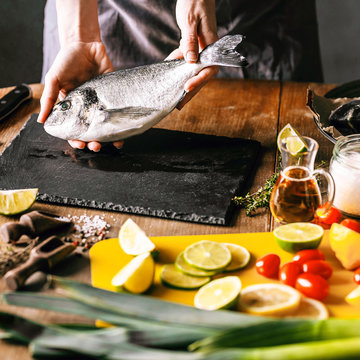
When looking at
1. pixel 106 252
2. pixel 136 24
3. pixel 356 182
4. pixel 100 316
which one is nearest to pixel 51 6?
pixel 136 24

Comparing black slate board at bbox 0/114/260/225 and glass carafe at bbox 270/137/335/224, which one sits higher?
glass carafe at bbox 270/137/335/224

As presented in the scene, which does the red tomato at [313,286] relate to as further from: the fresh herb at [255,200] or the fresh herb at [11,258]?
the fresh herb at [11,258]

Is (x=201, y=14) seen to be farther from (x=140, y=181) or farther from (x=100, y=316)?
(x=100, y=316)

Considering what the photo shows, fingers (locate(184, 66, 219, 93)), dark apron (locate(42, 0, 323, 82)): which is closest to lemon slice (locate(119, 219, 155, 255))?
fingers (locate(184, 66, 219, 93))

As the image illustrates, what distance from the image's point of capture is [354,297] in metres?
1.22

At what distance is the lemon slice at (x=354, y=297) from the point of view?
1225 millimetres

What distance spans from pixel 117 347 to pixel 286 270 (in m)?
0.52

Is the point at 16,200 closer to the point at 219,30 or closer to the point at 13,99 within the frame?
the point at 13,99

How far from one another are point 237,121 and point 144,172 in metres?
0.58

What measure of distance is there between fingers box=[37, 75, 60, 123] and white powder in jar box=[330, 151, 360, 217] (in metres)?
1.12

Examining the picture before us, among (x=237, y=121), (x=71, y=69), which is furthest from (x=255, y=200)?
(x=71, y=69)

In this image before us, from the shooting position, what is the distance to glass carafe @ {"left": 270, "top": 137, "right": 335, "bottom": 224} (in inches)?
56.2

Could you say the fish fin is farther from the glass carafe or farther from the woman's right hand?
the glass carafe

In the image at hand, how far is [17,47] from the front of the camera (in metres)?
4.01
